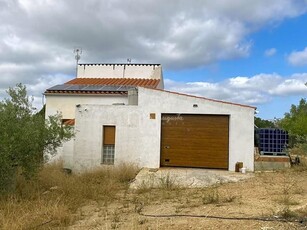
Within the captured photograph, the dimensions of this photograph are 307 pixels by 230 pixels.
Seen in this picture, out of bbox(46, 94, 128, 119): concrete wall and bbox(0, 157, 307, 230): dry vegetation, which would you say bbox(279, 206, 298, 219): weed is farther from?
bbox(46, 94, 128, 119): concrete wall

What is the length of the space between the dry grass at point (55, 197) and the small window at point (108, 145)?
1536mm

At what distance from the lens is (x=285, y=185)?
13508 millimetres

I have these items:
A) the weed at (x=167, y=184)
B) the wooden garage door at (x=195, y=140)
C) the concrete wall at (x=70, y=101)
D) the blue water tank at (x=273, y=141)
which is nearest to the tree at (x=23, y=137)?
the weed at (x=167, y=184)

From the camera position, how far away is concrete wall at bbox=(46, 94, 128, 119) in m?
→ 21.9

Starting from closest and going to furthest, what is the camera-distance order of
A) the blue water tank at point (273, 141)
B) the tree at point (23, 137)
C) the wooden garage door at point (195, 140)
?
the tree at point (23, 137) < the wooden garage door at point (195, 140) < the blue water tank at point (273, 141)

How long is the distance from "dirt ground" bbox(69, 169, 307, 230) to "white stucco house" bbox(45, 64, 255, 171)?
3974 mm

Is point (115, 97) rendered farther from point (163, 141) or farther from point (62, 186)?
point (62, 186)

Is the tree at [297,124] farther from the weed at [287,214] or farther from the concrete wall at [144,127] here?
the weed at [287,214]

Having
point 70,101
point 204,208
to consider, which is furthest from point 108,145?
point 204,208

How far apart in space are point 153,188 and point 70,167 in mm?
6985

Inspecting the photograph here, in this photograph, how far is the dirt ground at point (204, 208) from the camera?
25.7 ft

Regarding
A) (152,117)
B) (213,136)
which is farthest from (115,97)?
(213,136)

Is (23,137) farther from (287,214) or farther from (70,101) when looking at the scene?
(70,101)

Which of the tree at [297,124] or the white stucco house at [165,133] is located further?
the tree at [297,124]
